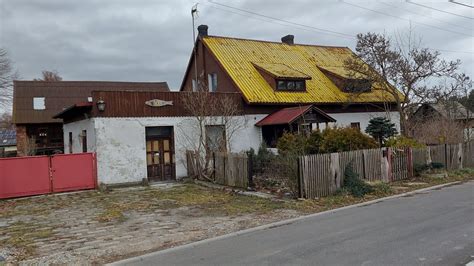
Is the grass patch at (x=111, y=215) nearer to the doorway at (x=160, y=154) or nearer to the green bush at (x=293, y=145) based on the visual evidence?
the green bush at (x=293, y=145)

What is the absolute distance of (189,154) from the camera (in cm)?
2042

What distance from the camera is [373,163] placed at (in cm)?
1578

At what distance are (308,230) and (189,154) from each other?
12.2m

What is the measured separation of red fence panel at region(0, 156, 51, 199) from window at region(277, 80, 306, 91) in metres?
13.8

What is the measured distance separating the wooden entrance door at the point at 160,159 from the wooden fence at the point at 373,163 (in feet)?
30.4

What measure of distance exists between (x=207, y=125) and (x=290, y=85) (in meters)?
6.96

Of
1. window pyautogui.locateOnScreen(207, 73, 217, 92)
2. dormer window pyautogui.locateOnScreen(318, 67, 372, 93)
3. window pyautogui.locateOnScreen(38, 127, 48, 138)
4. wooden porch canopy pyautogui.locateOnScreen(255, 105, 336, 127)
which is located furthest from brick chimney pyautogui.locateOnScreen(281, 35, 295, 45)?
window pyautogui.locateOnScreen(38, 127, 48, 138)

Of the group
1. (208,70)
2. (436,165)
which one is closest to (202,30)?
(208,70)

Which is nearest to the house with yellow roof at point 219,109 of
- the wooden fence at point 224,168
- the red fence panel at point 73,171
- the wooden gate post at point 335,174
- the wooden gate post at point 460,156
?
the red fence panel at point 73,171

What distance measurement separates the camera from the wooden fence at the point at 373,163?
13203 mm

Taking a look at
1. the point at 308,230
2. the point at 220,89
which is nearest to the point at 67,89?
the point at 220,89

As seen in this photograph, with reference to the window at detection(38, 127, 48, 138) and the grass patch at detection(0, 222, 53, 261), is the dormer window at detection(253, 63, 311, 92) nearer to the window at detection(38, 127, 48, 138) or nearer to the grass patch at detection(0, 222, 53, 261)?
the grass patch at detection(0, 222, 53, 261)

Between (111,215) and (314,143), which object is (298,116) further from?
(111,215)

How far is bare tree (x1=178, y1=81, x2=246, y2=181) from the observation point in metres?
19.8
